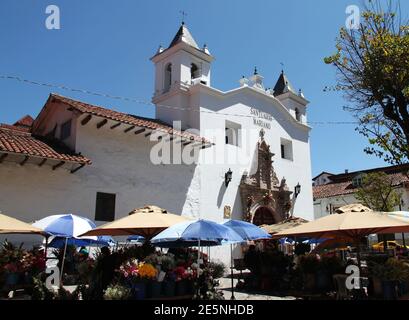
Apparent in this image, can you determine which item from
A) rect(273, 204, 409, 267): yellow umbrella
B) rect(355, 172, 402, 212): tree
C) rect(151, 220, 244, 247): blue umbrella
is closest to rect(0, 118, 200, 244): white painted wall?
rect(151, 220, 244, 247): blue umbrella

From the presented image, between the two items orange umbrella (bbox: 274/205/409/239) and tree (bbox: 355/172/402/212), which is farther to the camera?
tree (bbox: 355/172/402/212)

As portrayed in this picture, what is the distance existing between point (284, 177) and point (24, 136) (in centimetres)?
1371

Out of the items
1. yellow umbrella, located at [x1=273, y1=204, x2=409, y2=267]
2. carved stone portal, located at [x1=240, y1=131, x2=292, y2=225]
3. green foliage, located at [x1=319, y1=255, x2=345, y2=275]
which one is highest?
carved stone portal, located at [x1=240, y1=131, x2=292, y2=225]

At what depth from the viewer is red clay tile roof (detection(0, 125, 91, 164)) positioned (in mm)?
11656

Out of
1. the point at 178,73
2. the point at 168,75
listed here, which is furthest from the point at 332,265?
the point at 168,75

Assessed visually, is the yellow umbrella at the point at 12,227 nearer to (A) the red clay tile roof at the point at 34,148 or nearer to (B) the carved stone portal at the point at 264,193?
(A) the red clay tile roof at the point at 34,148

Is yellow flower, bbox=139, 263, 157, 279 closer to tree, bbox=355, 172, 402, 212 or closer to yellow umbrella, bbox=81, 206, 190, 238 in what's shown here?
yellow umbrella, bbox=81, 206, 190, 238

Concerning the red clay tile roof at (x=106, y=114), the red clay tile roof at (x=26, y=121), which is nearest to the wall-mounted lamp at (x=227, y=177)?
the red clay tile roof at (x=106, y=114)

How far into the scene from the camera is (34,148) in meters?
12.4

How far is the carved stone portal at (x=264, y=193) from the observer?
19016mm

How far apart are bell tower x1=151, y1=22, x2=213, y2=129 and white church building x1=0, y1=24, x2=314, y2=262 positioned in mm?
56

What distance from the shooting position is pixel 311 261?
9.16 m
